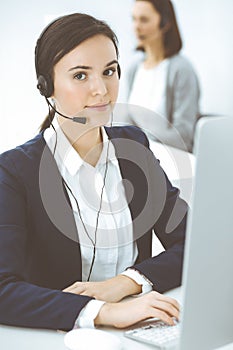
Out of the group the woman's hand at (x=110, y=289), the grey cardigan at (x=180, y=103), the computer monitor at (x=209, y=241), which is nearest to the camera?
the computer monitor at (x=209, y=241)

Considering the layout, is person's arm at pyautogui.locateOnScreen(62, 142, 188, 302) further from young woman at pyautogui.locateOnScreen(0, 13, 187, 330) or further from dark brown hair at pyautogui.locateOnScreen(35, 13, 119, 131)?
dark brown hair at pyautogui.locateOnScreen(35, 13, 119, 131)

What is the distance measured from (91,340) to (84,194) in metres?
0.54

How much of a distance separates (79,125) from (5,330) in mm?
562

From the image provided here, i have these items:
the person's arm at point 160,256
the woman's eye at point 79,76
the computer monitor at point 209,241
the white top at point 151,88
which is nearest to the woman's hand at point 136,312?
the person's arm at point 160,256

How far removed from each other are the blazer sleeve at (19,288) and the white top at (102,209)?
0.15m

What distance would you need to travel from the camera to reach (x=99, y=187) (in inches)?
69.0

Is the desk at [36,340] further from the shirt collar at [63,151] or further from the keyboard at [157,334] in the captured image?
the shirt collar at [63,151]

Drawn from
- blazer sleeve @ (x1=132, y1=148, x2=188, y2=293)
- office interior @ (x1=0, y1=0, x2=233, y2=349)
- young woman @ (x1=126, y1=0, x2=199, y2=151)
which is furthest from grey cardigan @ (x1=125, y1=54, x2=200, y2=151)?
blazer sleeve @ (x1=132, y1=148, x2=188, y2=293)

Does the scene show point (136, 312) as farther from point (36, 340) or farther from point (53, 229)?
point (53, 229)

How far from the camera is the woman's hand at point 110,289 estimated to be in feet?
4.89

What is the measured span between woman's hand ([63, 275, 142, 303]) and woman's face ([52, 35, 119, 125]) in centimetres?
40

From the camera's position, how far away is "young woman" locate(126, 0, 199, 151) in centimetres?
497

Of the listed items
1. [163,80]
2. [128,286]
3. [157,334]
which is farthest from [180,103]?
[157,334]

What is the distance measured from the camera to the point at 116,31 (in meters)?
4.77
